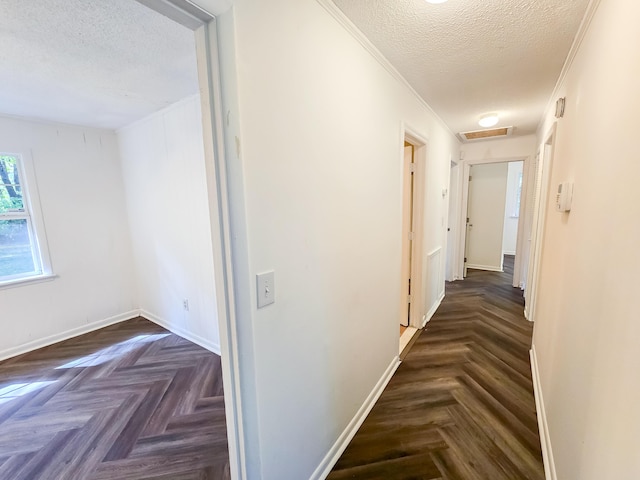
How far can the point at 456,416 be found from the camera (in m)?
1.88

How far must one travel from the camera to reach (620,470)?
754mm

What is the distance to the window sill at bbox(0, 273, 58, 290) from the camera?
2.76 m

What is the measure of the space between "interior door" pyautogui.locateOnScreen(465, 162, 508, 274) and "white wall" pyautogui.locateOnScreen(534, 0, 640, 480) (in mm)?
4359

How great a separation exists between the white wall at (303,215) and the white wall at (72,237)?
3.35m

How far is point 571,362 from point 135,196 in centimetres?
417

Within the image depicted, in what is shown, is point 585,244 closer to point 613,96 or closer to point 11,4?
point 613,96

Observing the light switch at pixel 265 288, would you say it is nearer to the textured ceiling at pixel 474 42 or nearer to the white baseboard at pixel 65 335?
the textured ceiling at pixel 474 42

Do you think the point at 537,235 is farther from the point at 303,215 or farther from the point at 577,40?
A: the point at 303,215

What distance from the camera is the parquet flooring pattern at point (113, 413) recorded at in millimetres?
1619

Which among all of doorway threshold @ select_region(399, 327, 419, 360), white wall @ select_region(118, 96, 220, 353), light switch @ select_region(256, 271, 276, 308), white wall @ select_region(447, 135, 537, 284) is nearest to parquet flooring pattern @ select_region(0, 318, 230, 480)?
white wall @ select_region(118, 96, 220, 353)

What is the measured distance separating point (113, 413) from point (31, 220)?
7.62 ft

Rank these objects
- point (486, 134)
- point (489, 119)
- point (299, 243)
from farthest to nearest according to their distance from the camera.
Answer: point (486, 134)
point (489, 119)
point (299, 243)

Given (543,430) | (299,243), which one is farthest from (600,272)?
(543,430)

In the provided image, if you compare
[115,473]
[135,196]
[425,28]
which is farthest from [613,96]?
[135,196]
